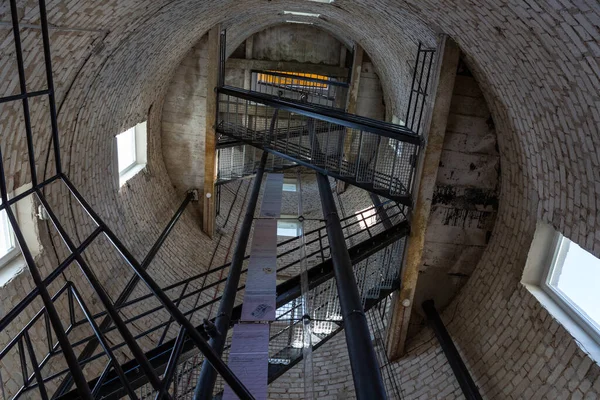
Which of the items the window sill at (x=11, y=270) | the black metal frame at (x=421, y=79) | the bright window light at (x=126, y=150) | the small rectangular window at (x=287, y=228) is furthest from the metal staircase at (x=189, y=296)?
the bright window light at (x=126, y=150)

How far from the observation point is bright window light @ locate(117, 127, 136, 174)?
9790 millimetres

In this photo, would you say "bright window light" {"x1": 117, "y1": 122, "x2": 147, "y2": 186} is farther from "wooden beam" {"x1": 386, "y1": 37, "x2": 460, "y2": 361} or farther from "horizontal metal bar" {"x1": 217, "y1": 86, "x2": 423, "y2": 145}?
"wooden beam" {"x1": 386, "y1": 37, "x2": 460, "y2": 361}

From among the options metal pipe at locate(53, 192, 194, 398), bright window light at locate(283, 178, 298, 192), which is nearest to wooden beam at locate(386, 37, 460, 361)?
metal pipe at locate(53, 192, 194, 398)

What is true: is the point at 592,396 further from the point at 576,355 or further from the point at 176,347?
the point at 176,347

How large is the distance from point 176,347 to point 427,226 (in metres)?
6.03

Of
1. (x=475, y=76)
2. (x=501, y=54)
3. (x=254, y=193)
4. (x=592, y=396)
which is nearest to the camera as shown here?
(x=592, y=396)

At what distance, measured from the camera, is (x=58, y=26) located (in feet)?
15.0

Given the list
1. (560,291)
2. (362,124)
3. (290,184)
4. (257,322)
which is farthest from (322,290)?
(290,184)

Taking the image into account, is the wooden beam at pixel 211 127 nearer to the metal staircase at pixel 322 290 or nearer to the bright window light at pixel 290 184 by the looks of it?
the metal staircase at pixel 322 290

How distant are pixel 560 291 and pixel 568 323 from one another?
57 cm

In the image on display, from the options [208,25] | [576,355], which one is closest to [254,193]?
[576,355]

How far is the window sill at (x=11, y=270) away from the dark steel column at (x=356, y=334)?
3909 millimetres

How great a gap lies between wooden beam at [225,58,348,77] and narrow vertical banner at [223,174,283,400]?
11977 mm

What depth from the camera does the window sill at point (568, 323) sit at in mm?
5145
